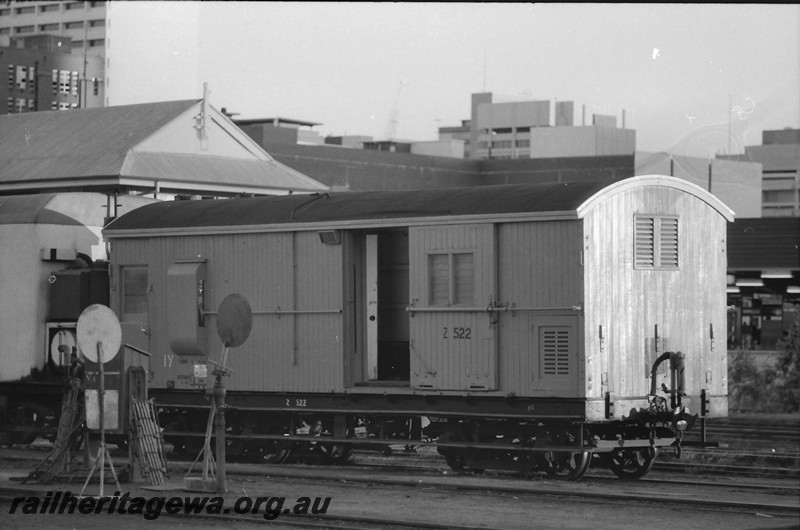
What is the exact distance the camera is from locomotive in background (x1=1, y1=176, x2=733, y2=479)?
17578 millimetres

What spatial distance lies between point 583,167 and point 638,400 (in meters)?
54.1

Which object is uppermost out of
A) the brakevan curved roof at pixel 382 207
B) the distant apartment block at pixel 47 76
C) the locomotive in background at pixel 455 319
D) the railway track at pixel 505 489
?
the distant apartment block at pixel 47 76

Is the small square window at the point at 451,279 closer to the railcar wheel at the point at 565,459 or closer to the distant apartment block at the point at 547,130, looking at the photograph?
the railcar wheel at the point at 565,459

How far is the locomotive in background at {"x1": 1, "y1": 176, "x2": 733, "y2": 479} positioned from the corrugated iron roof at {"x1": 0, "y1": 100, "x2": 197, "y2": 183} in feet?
37.2

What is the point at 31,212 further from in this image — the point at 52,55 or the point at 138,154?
the point at 138,154

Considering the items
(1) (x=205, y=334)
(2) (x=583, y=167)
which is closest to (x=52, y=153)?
(1) (x=205, y=334)

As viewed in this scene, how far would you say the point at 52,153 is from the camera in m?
33.0

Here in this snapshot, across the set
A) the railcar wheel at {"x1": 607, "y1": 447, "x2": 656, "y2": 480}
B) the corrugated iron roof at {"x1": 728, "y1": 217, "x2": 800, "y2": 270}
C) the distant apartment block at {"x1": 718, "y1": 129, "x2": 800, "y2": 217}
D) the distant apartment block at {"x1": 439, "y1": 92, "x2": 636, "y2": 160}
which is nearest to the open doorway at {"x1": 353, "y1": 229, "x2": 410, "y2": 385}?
the railcar wheel at {"x1": 607, "y1": 447, "x2": 656, "y2": 480}

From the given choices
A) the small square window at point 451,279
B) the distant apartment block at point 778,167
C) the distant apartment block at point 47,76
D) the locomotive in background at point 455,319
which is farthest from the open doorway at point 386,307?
the distant apartment block at point 778,167

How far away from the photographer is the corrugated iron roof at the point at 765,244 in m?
44.5

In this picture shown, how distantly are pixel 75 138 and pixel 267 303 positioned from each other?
51.0 ft

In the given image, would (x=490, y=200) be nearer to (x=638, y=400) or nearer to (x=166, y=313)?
(x=638, y=400)

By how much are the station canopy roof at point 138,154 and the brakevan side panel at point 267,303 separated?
36.7 ft

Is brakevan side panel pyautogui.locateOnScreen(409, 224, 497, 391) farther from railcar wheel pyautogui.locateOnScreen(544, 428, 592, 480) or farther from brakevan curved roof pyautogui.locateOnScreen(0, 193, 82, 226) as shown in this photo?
brakevan curved roof pyautogui.locateOnScreen(0, 193, 82, 226)
